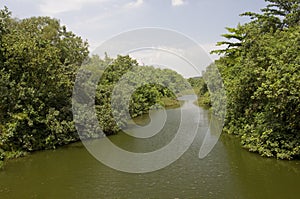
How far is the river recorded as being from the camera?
10.3 metres

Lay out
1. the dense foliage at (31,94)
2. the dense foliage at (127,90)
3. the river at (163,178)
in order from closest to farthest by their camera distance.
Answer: the river at (163,178) < the dense foliage at (31,94) < the dense foliage at (127,90)

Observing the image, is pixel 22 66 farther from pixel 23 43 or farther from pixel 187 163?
pixel 187 163

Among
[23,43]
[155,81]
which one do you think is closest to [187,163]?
[23,43]

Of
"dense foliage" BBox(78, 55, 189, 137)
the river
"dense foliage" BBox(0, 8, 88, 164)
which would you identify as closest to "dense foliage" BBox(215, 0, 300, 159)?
the river

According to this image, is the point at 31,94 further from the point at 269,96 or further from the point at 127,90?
the point at 269,96

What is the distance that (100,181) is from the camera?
11.7 metres

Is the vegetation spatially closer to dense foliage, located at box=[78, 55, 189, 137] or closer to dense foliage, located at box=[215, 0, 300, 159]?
dense foliage, located at box=[78, 55, 189, 137]

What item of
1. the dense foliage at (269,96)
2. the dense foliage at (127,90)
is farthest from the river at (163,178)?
the dense foliage at (127,90)

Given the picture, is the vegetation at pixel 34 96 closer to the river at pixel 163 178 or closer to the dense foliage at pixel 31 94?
the dense foliage at pixel 31 94

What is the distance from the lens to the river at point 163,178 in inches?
406

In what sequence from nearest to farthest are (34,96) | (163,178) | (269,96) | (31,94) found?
(163,178)
(269,96)
(31,94)
(34,96)

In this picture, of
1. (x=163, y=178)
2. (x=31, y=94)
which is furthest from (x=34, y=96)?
(x=163, y=178)

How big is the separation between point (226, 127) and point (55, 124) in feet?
36.9

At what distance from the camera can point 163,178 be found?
1177 cm
